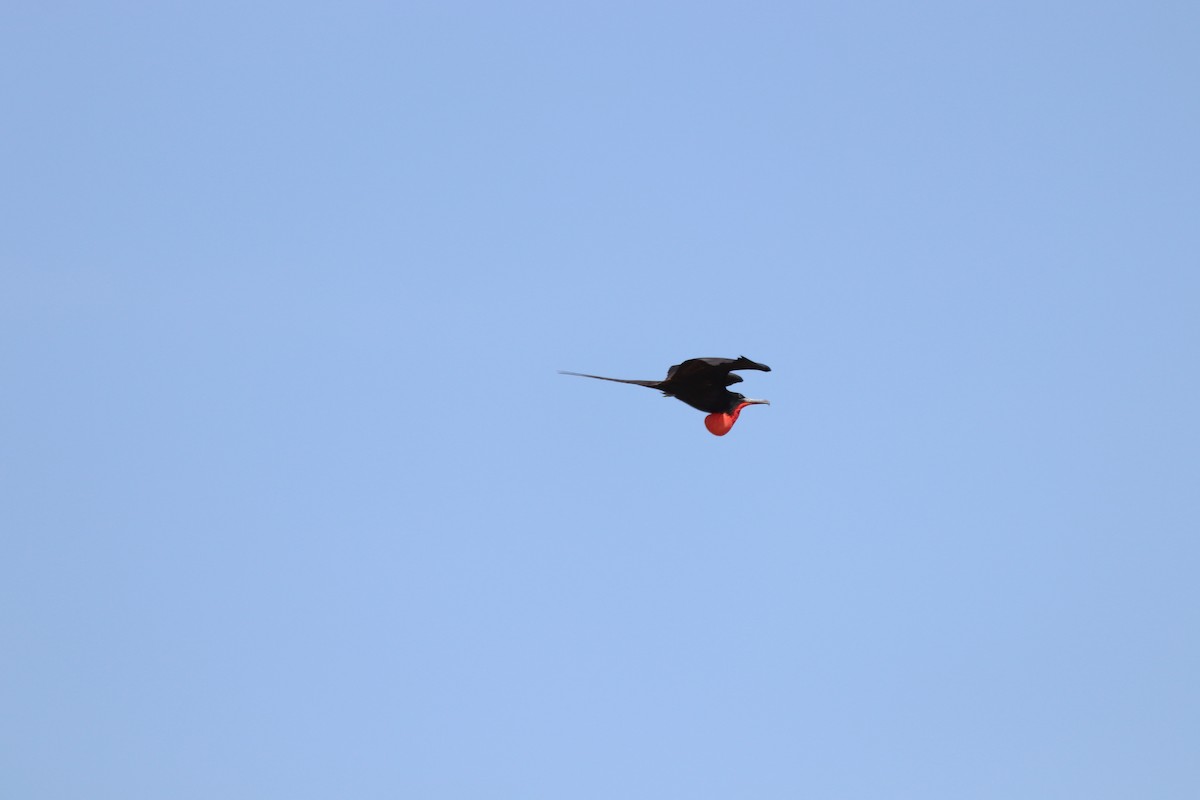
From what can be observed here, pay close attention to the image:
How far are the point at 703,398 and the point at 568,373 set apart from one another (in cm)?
660

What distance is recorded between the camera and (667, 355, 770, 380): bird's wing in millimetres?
48125

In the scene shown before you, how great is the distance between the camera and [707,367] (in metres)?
49.1

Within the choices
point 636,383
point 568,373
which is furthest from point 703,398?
point 568,373

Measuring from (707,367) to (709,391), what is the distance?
4.29 feet

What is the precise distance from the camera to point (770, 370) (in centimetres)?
4791

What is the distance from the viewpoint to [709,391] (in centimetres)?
5019

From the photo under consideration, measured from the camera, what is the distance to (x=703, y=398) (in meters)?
50.2

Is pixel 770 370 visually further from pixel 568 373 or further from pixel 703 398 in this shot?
pixel 568 373

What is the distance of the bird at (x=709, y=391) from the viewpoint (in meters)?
49.4

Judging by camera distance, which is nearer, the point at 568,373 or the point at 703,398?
the point at 568,373

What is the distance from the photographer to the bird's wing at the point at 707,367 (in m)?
48.1

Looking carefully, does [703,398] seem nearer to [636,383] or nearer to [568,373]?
[636,383]

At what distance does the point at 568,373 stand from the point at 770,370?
6.20 metres

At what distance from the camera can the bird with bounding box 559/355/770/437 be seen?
162ft
